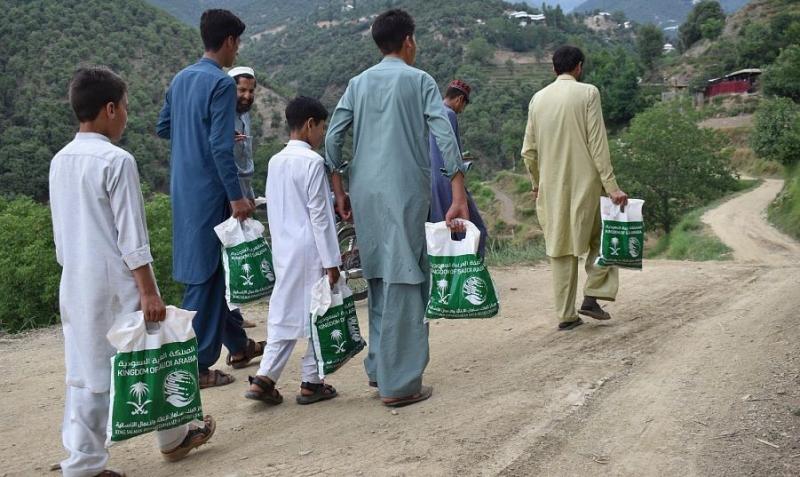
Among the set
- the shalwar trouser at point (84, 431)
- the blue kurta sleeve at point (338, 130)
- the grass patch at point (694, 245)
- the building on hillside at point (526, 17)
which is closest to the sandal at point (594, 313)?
the blue kurta sleeve at point (338, 130)

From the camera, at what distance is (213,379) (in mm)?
4566

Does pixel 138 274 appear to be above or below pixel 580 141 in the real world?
below

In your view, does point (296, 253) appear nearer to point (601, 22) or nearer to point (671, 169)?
point (671, 169)

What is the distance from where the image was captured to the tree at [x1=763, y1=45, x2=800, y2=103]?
41344 millimetres

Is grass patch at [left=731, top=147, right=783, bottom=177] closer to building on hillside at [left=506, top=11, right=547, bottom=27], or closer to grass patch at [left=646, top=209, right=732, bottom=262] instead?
grass patch at [left=646, top=209, right=732, bottom=262]

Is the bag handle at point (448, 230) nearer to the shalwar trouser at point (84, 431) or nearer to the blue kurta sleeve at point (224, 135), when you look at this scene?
the blue kurta sleeve at point (224, 135)

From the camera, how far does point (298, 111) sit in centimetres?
420

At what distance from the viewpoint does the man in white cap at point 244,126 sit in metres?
5.11

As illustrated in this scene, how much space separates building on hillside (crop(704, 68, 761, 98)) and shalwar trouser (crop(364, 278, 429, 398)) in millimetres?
55740

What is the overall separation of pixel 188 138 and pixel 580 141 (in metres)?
2.67

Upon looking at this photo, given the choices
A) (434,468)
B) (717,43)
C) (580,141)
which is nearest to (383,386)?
(434,468)

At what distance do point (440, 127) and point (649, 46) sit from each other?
3327 inches

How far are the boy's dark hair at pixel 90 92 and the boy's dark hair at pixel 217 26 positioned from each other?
143 cm

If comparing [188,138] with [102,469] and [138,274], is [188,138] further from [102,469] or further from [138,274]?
[102,469]
